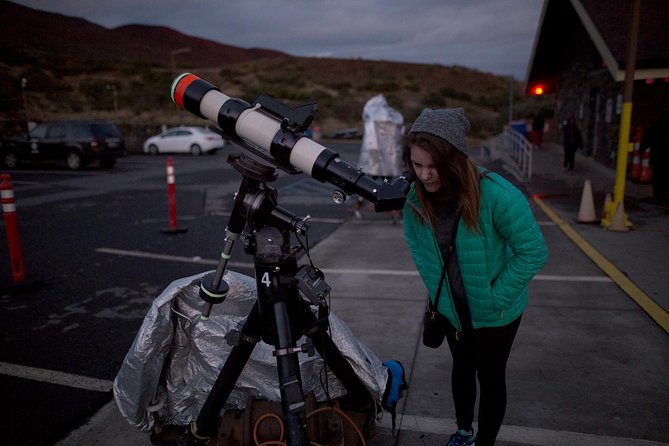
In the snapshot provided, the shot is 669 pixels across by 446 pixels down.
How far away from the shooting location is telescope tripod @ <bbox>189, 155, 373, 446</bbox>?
193 centimetres

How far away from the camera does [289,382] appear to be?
6.30 ft

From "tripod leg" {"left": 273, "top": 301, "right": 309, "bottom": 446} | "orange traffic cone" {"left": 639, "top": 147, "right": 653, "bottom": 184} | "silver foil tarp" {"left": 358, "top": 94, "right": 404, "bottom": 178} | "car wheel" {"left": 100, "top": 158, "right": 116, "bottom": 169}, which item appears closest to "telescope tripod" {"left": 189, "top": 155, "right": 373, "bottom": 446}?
"tripod leg" {"left": 273, "top": 301, "right": 309, "bottom": 446}

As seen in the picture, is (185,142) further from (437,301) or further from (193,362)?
(437,301)

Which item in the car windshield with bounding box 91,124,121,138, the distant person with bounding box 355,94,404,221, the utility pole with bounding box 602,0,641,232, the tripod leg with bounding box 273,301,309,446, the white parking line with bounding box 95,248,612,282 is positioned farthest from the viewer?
the car windshield with bounding box 91,124,121,138

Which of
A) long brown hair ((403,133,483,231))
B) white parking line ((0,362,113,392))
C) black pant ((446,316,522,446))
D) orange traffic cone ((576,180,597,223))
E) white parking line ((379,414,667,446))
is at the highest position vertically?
long brown hair ((403,133,483,231))

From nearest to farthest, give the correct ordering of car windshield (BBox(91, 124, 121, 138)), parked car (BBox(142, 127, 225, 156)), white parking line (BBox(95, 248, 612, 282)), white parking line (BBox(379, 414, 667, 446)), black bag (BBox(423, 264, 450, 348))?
black bag (BBox(423, 264, 450, 348)), white parking line (BBox(379, 414, 667, 446)), white parking line (BBox(95, 248, 612, 282)), car windshield (BBox(91, 124, 121, 138)), parked car (BBox(142, 127, 225, 156))

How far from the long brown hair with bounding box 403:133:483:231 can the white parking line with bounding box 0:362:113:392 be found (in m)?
2.62

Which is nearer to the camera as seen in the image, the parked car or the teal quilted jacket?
the teal quilted jacket

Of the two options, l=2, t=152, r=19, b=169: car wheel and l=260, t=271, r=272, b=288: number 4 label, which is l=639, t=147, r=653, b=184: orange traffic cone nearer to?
l=260, t=271, r=272, b=288: number 4 label

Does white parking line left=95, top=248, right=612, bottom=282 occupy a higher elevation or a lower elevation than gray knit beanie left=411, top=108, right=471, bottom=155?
lower

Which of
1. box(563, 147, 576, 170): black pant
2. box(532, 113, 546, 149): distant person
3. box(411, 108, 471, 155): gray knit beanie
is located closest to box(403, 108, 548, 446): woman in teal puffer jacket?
box(411, 108, 471, 155): gray knit beanie

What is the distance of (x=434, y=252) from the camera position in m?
2.33

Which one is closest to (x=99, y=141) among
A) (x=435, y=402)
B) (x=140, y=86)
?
(x=435, y=402)

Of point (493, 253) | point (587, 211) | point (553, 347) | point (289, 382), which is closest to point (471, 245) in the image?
point (493, 253)
